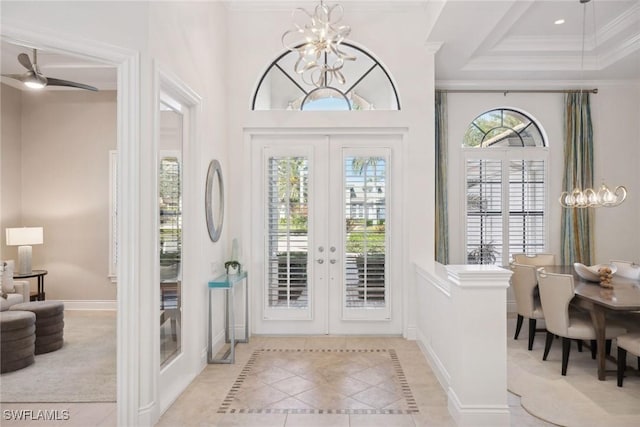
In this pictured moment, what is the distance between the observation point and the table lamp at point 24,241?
213 inches

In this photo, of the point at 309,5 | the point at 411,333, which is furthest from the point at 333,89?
the point at 411,333

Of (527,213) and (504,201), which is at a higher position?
(504,201)

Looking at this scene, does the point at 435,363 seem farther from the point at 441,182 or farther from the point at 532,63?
the point at 532,63

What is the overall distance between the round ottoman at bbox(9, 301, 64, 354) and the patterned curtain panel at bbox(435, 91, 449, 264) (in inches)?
188

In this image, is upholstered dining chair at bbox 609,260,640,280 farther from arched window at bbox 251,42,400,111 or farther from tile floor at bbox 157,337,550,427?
arched window at bbox 251,42,400,111

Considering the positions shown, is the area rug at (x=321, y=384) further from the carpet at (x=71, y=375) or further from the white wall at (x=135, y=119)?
the carpet at (x=71, y=375)

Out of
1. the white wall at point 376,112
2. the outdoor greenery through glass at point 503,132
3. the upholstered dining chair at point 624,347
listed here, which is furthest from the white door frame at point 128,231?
the outdoor greenery through glass at point 503,132

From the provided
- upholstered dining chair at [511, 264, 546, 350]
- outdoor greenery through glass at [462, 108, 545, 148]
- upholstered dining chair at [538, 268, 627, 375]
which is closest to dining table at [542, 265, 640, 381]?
upholstered dining chair at [538, 268, 627, 375]

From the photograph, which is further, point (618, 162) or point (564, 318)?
point (618, 162)

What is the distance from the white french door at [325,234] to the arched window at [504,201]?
5.90 ft

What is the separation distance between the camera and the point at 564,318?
3.71 metres

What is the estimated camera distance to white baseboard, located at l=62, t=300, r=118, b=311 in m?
6.15

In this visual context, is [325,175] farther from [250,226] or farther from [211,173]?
[211,173]

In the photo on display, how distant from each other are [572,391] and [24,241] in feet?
21.8
